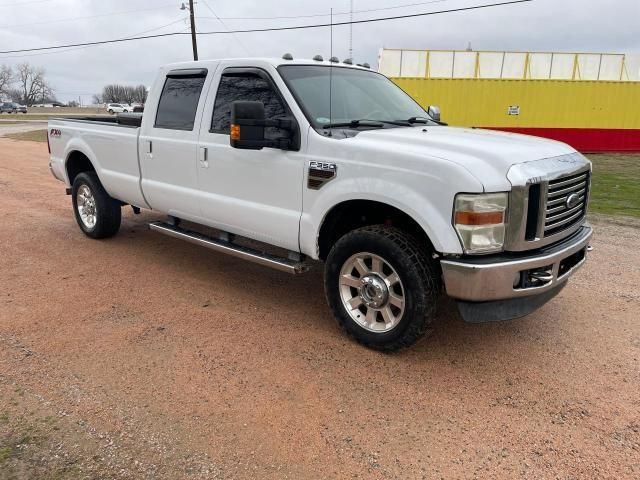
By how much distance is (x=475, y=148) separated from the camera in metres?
3.37

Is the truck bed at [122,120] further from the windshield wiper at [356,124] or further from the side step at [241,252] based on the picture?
the windshield wiper at [356,124]

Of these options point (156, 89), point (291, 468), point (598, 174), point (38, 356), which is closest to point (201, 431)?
point (291, 468)

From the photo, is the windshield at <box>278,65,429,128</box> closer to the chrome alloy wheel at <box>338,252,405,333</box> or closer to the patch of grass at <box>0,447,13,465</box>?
the chrome alloy wheel at <box>338,252,405,333</box>

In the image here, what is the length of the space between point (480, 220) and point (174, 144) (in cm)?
311

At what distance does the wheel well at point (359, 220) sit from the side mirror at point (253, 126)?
0.64 meters

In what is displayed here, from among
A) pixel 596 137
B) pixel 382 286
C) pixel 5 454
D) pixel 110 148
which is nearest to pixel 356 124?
pixel 382 286

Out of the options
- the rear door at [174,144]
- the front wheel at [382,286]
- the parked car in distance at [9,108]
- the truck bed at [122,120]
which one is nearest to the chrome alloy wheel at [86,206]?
the truck bed at [122,120]

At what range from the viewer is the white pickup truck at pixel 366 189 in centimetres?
324

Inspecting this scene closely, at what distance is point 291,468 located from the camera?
2.62 m

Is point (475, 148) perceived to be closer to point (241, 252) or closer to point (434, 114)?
point (241, 252)

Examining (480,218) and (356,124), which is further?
(356,124)

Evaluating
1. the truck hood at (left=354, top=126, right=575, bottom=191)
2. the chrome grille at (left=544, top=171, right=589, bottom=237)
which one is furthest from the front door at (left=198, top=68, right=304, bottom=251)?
the chrome grille at (left=544, top=171, right=589, bottom=237)

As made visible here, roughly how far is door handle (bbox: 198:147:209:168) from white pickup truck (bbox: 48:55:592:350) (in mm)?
16

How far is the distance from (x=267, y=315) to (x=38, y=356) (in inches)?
66.7
